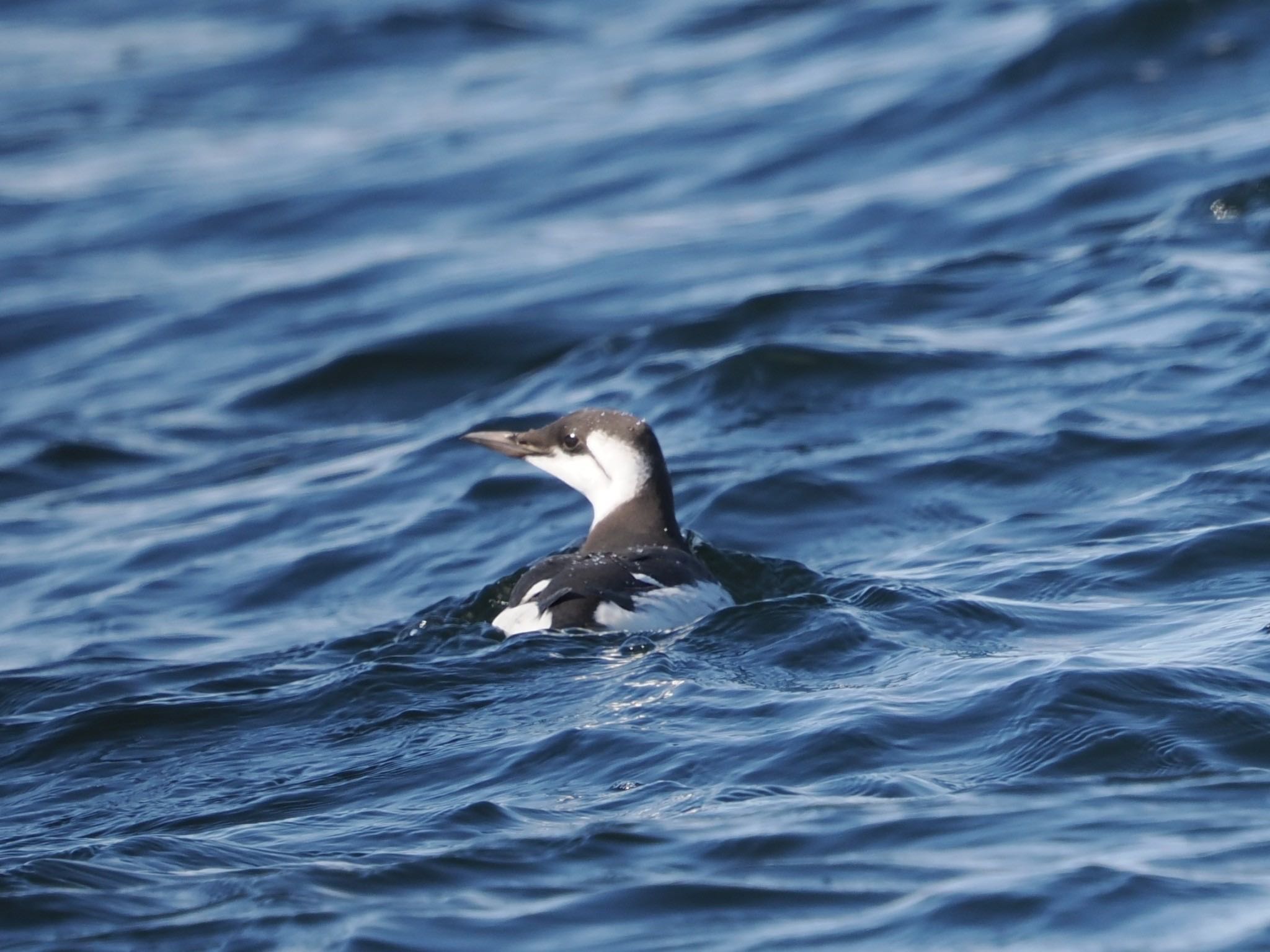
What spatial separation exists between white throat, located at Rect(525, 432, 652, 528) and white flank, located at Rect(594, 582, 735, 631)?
955 mm

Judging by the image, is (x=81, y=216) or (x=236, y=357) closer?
(x=236, y=357)

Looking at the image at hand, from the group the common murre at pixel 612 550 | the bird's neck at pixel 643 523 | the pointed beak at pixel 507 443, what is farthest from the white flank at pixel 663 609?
the pointed beak at pixel 507 443

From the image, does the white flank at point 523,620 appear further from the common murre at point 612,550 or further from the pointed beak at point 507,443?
the pointed beak at point 507,443

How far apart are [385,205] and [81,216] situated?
272 cm

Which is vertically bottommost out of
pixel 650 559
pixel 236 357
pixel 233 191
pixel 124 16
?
pixel 650 559

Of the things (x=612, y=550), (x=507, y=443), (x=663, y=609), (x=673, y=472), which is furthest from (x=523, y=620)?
(x=673, y=472)

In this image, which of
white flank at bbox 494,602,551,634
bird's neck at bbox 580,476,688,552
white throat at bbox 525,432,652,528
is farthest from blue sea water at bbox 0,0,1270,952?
white throat at bbox 525,432,652,528

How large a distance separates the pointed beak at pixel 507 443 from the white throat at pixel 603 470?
4cm

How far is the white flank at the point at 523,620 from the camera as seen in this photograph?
21.7ft

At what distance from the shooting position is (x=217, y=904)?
4.66m

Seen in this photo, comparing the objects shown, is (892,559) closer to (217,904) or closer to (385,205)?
(217,904)

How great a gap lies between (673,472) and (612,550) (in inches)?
81.9

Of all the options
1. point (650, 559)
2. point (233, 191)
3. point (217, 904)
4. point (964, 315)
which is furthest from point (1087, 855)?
point (233, 191)

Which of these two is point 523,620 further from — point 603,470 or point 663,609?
point 603,470
